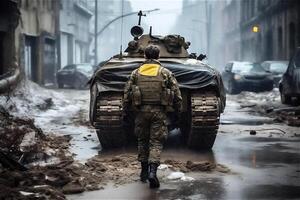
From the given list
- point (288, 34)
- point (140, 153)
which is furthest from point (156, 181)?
point (288, 34)

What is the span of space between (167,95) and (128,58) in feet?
12.5

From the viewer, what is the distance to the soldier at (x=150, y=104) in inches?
267

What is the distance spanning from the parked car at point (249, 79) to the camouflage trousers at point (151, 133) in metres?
17.4

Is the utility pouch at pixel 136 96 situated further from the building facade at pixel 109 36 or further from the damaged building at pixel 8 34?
the building facade at pixel 109 36

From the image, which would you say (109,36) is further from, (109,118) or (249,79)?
(109,118)

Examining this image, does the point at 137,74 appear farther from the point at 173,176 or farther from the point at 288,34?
the point at 288,34

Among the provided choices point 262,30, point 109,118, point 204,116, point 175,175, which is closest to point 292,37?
point 262,30

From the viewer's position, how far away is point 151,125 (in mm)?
6848

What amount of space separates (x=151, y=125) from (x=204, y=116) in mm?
2071

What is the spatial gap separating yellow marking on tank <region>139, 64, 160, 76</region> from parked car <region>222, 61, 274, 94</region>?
17376 mm

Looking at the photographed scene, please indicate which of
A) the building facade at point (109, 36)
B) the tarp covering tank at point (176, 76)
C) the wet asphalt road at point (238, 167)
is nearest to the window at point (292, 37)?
the wet asphalt road at point (238, 167)

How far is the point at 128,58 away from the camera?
10539 mm

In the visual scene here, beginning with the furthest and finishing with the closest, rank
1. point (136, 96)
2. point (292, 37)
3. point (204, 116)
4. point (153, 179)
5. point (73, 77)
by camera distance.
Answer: point (292, 37), point (73, 77), point (204, 116), point (136, 96), point (153, 179)

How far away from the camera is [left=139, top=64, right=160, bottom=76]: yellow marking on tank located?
6855 millimetres
